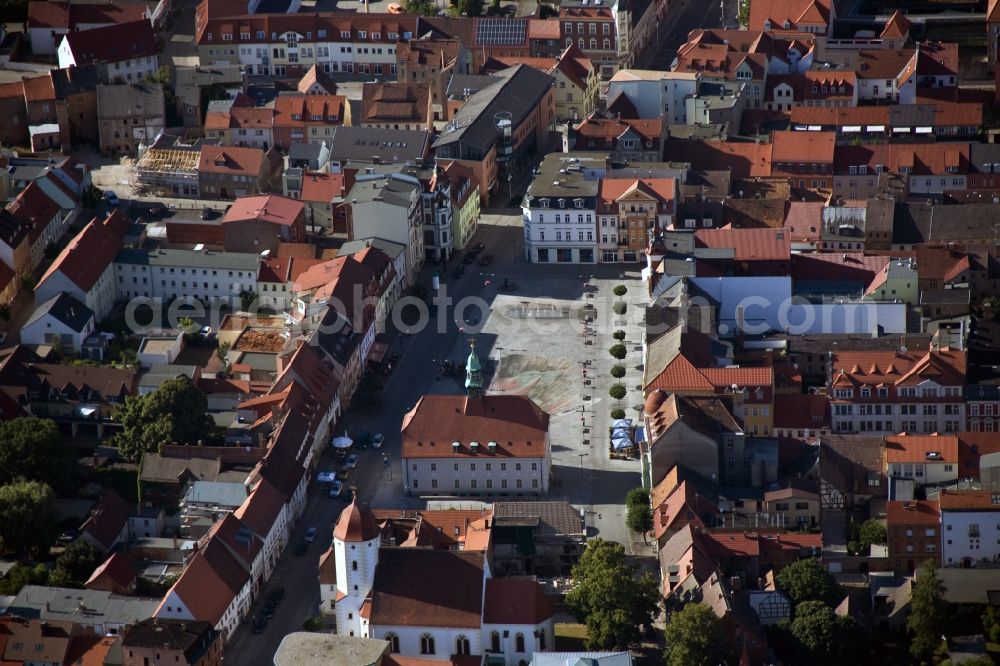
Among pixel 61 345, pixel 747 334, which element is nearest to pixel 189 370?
pixel 61 345

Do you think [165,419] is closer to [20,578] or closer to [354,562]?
[20,578]

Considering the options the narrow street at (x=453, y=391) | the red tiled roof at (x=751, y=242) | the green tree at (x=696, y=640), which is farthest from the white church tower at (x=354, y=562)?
the red tiled roof at (x=751, y=242)

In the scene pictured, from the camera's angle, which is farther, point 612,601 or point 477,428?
point 477,428

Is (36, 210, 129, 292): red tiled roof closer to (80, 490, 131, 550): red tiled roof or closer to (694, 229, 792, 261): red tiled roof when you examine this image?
(80, 490, 131, 550): red tiled roof

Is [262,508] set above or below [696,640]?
above

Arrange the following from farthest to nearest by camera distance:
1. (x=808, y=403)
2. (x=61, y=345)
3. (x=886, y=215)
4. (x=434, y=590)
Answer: (x=886, y=215), (x=61, y=345), (x=808, y=403), (x=434, y=590)

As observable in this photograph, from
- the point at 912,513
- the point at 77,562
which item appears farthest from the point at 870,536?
the point at 77,562

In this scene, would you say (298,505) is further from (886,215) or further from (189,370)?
(886,215)
